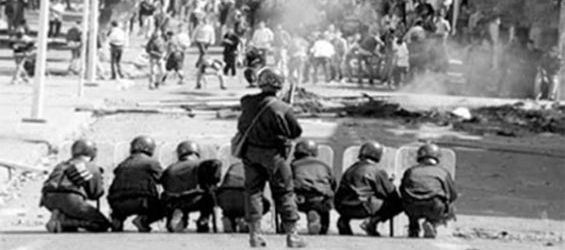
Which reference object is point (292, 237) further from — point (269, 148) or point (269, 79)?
point (269, 79)

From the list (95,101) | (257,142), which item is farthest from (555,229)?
(95,101)

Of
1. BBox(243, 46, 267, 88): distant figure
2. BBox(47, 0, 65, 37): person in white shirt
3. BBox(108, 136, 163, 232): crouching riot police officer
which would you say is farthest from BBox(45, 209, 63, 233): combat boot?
BBox(47, 0, 65, 37): person in white shirt

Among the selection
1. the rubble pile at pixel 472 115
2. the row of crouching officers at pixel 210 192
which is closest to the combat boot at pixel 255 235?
the row of crouching officers at pixel 210 192

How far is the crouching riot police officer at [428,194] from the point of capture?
1572cm

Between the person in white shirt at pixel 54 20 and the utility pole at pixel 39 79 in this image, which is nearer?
the utility pole at pixel 39 79

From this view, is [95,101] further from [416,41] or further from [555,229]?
[555,229]

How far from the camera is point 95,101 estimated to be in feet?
111

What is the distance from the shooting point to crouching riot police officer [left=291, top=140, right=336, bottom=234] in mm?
15898

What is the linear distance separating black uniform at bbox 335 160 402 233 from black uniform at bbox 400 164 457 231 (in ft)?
0.58

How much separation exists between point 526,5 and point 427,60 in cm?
335

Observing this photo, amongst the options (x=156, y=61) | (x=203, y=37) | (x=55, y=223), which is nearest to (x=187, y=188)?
(x=55, y=223)

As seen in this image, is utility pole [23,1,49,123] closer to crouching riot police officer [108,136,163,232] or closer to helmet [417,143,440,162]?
crouching riot police officer [108,136,163,232]

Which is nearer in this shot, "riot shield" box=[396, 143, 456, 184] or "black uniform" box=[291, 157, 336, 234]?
"black uniform" box=[291, 157, 336, 234]

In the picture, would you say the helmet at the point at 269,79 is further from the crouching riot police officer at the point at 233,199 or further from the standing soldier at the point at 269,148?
the crouching riot police officer at the point at 233,199
